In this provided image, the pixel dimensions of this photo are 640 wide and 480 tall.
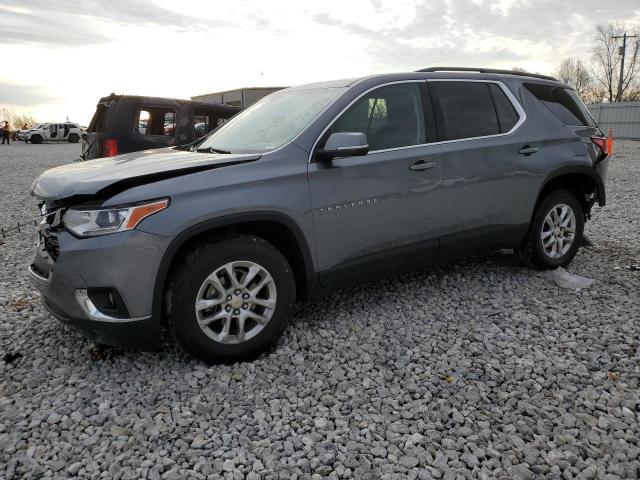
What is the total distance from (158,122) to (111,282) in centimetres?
557

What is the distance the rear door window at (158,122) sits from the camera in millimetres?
7707

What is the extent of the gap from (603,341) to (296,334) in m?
2.12

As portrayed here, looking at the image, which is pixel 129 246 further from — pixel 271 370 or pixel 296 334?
pixel 296 334

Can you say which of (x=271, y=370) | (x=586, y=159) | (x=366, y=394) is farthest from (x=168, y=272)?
(x=586, y=159)

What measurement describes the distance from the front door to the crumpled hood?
0.61 m

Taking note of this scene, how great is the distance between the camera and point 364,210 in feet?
11.8

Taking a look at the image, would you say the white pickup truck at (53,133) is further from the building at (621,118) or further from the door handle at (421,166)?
the door handle at (421,166)

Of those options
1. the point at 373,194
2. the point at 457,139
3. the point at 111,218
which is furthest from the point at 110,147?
the point at 457,139

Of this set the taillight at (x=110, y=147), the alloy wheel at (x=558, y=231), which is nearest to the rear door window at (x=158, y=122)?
the taillight at (x=110, y=147)

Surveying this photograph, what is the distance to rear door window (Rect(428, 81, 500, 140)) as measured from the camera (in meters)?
4.06

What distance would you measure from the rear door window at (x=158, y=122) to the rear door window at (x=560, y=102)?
528 cm

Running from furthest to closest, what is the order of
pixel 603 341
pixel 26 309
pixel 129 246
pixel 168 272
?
1. pixel 26 309
2. pixel 603 341
3. pixel 168 272
4. pixel 129 246

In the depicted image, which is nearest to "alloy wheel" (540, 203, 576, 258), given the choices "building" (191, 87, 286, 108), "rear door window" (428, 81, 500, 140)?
"rear door window" (428, 81, 500, 140)

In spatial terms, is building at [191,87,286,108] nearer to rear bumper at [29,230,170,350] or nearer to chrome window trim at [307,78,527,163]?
chrome window trim at [307,78,527,163]
